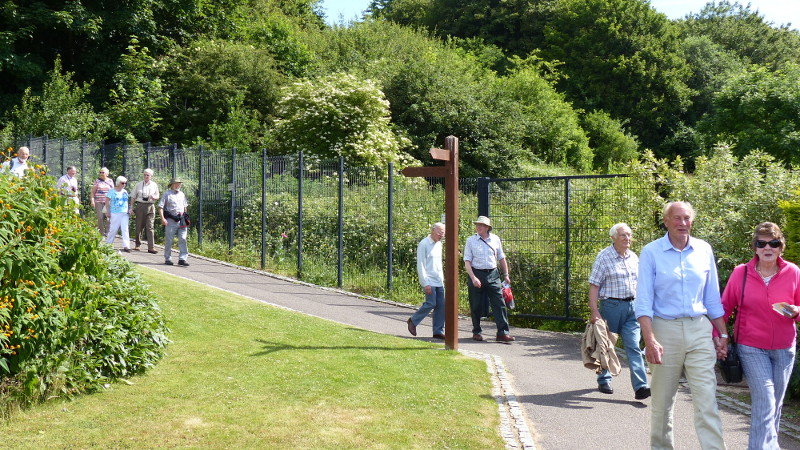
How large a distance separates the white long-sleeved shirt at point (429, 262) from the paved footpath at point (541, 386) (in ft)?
2.88

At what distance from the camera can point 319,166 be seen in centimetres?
1634

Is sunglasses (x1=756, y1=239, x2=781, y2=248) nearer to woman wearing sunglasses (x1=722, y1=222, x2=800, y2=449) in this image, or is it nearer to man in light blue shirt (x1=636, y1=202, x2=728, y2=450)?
woman wearing sunglasses (x1=722, y1=222, x2=800, y2=449)

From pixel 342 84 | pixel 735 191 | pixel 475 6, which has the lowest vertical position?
pixel 735 191

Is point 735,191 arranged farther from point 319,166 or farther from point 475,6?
point 475,6

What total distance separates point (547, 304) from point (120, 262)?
6800 millimetres

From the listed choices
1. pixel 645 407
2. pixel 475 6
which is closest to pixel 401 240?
pixel 645 407

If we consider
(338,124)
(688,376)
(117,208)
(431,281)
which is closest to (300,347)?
(431,281)

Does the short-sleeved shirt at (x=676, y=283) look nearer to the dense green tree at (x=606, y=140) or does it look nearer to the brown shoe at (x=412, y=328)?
the brown shoe at (x=412, y=328)

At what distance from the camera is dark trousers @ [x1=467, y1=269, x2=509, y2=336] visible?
1125cm

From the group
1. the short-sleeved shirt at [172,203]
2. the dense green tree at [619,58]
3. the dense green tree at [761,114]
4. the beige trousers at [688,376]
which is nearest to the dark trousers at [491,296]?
the beige trousers at [688,376]

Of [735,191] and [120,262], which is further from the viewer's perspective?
[735,191]

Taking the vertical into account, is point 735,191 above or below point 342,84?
below

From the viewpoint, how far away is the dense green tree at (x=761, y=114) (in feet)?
122

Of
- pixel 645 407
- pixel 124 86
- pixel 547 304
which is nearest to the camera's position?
pixel 645 407
